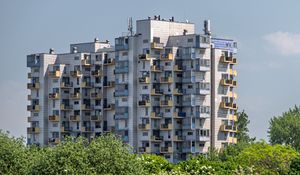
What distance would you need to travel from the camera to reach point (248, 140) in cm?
15812

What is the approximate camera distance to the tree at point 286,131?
154 meters

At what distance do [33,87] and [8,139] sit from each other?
2831 inches

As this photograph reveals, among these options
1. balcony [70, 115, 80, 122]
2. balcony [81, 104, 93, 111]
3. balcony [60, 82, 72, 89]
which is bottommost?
balcony [70, 115, 80, 122]

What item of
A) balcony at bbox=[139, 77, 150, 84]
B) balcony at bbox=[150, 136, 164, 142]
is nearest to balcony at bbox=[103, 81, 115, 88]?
balcony at bbox=[139, 77, 150, 84]

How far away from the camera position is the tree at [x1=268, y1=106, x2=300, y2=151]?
154 m

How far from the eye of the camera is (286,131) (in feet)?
507

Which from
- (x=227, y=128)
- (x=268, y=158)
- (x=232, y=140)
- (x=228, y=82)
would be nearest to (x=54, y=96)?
(x=228, y=82)

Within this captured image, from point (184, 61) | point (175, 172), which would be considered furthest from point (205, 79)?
point (175, 172)

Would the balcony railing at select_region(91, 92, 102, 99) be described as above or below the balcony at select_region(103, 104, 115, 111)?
above

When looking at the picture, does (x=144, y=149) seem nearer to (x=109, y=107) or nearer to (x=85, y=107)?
(x=109, y=107)

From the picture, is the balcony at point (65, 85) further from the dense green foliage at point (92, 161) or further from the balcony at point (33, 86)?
the dense green foliage at point (92, 161)

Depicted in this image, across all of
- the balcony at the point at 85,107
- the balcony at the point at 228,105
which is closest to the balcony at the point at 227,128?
the balcony at the point at 228,105

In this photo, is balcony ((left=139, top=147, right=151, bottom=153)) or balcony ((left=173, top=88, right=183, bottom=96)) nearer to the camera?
balcony ((left=173, top=88, right=183, bottom=96))

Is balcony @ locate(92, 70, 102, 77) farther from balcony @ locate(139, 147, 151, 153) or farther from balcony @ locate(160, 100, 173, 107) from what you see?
balcony @ locate(139, 147, 151, 153)
